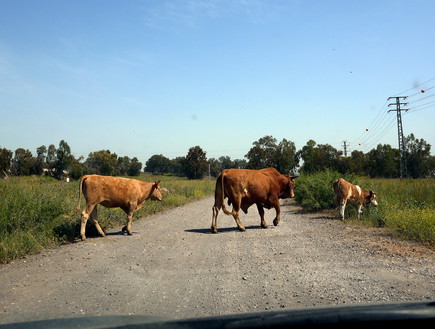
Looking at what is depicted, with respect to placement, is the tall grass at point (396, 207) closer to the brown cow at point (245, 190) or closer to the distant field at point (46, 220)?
the distant field at point (46, 220)

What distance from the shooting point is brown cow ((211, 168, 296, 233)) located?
11.7 metres

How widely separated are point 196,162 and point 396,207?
70952 mm

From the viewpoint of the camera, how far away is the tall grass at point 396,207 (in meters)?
9.51

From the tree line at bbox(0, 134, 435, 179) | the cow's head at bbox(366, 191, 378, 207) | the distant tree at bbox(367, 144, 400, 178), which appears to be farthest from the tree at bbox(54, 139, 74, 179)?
the distant tree at bbox(367, 144, 400, 178)

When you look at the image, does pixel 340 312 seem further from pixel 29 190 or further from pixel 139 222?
pixel 139 222

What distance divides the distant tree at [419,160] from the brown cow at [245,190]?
68758 mm

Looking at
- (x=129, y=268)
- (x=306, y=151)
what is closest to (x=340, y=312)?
(x=129, y=268)

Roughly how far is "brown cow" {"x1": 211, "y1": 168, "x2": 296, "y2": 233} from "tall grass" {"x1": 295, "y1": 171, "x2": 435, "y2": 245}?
3.00 metres

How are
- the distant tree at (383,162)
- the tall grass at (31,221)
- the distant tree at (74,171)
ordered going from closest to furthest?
the tall grass at (31,221) < the distant tree at (74,171) < the distant tree at (383,162)

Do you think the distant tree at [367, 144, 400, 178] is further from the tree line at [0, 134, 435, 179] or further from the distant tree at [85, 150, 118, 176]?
the distant tree at [85, 150, 118, 176]

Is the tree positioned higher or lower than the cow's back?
higher

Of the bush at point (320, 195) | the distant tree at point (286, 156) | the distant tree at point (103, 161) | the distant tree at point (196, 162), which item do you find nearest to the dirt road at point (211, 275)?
the bush at point (320, 195)

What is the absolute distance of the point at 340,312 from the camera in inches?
88.7

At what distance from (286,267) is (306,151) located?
54.8 meters
